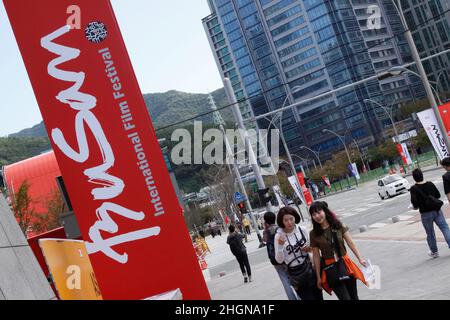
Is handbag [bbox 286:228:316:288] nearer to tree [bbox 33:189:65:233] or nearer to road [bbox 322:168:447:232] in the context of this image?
road [bbox 322:168:447:232]

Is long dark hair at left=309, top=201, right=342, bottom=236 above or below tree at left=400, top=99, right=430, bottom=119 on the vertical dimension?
below

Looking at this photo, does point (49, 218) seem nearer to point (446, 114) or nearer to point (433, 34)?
point (446, 114)

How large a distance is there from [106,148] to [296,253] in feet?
8.44

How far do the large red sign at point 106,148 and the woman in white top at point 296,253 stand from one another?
4.48 ft

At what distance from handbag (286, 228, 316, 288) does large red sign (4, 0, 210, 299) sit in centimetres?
139

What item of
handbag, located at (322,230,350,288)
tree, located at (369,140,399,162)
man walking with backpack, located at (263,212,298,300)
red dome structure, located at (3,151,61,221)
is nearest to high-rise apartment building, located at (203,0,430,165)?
tree, located at (369,140,399,162)

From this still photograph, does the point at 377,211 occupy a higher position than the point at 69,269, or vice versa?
the point at 69,269

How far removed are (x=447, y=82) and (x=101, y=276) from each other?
145 metres

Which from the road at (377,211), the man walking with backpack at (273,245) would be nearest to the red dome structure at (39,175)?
the road at (377,211)

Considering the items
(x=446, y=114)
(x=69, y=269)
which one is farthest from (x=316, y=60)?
(x=69, y=269)

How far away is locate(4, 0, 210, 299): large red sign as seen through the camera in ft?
24.2

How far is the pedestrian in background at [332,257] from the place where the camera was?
775 cm

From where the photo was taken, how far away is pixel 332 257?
783 centimetres
